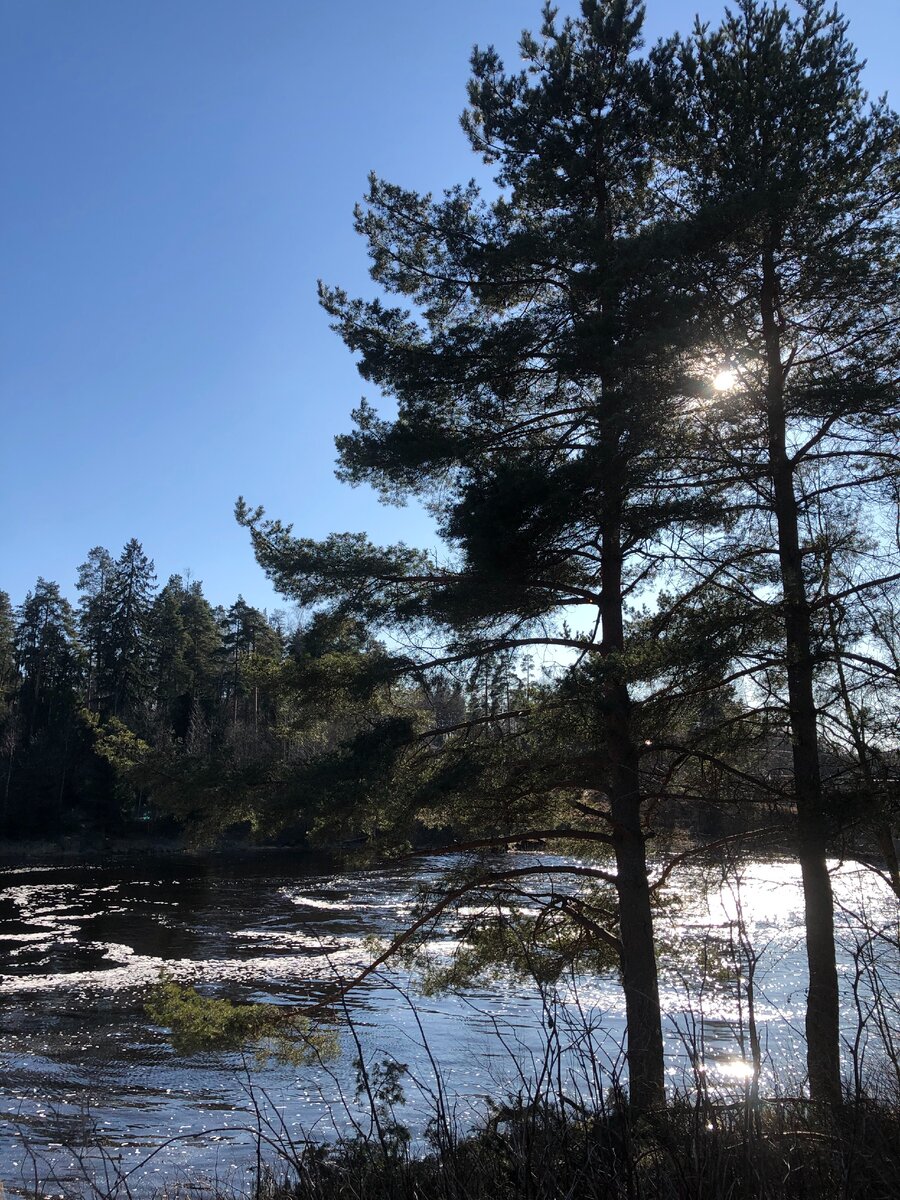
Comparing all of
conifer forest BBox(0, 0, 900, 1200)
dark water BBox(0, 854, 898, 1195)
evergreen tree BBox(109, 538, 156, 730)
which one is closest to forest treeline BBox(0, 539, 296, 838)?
evergreen tree BBox(109, 538, 156, 730)

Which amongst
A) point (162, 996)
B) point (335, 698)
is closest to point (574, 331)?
point (335, 698)

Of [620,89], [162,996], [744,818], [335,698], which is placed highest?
[620,89]

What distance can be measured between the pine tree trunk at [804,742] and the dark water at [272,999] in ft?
1.34

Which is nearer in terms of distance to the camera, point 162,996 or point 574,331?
point 162,996

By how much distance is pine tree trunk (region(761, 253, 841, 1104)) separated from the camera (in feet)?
26.3

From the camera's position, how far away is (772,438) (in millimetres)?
9398

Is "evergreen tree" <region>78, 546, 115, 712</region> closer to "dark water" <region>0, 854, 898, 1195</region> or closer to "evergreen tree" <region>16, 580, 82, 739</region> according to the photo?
"evergreen tree" <region>16, 580, 82, 739</region>

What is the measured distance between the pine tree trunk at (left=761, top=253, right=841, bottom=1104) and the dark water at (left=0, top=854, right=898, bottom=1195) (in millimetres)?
407

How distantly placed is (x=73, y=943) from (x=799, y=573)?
20.1 metres

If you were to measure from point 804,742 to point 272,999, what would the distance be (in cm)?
1147

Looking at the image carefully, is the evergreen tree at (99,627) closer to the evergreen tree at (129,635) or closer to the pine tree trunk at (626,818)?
the evergreen tree at (129,635)

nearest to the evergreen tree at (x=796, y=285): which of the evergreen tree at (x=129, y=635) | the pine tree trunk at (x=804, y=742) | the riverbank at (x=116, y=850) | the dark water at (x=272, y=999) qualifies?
the pine tree trunk at (x=804, y=742)

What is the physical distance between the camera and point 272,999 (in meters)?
16.2

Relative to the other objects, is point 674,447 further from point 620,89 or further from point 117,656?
point 117,656
